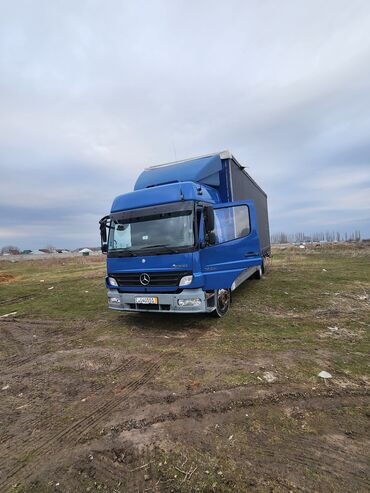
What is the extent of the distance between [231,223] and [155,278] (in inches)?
83.3

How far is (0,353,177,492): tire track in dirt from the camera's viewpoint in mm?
2574

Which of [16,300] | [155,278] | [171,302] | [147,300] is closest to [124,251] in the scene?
[155,278]

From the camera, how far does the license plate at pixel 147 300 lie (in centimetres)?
616

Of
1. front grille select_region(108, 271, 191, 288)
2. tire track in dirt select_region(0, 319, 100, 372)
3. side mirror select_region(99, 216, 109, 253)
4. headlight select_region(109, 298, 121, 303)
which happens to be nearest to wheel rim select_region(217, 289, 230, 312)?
front grille select_region(108, 271, 191, 288)

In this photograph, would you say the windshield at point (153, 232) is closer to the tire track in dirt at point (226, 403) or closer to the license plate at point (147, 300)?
the license plate at point (147, 300)

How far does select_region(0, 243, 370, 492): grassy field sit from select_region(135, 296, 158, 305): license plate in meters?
0.67

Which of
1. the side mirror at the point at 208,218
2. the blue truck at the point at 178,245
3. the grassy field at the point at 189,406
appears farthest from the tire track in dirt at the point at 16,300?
the side mirror at the point at 208,218

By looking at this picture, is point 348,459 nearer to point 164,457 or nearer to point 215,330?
point 164,457

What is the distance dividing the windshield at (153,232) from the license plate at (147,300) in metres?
0.98

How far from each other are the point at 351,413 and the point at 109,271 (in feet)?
16.9

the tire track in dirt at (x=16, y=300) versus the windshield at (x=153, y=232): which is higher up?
the windshield at (x=153, y=232)

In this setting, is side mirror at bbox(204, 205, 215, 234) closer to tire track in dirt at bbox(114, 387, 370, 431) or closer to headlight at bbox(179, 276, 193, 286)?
headlight at bbox(179, 276, 193, 286)

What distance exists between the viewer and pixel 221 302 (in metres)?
7.07

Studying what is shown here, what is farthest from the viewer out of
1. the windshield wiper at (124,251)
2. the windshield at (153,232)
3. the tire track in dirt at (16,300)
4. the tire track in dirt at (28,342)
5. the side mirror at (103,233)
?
the tire track in dirt at (16,300)
